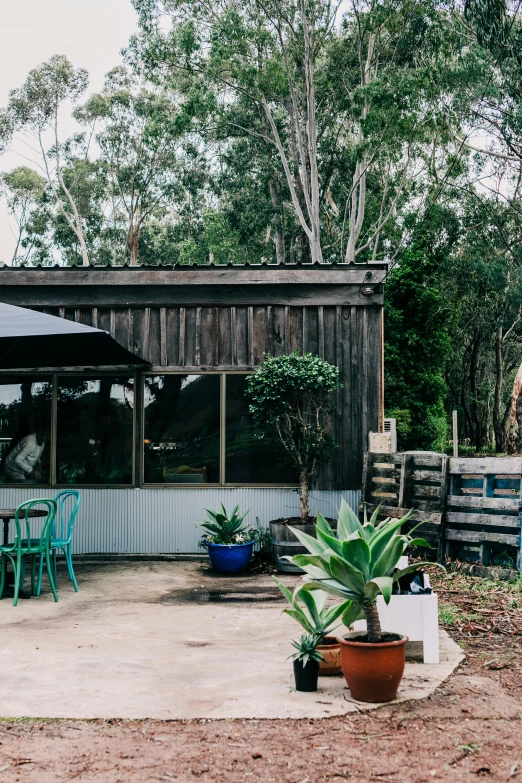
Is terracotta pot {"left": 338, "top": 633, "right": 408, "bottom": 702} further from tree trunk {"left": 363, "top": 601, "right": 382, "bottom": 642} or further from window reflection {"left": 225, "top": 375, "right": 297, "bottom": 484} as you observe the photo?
window reflection {"left": 225, "top": 375, "right": 297, "bottom": 484}

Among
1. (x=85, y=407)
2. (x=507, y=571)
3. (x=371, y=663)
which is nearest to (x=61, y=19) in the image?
(x=85, y=407)

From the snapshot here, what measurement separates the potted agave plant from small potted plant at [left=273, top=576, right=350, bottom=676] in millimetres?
192

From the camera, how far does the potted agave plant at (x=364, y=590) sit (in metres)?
3.67

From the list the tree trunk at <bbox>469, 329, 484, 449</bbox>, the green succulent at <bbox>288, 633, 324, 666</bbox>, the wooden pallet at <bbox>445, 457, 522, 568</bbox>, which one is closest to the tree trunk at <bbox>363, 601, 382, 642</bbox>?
the green succulent at <bbox>288, 633, 324, 666</bbox>

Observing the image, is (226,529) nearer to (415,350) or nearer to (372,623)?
(372,623)

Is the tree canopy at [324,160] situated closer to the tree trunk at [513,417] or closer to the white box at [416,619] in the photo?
the tree trunk at [513,417]

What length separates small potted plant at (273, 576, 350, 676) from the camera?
13.3 feet

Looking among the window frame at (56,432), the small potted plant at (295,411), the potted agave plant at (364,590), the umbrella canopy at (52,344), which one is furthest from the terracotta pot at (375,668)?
the window frame at (56,432)

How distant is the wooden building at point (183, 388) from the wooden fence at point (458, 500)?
86 centimetres

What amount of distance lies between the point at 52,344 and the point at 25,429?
1.67 metres

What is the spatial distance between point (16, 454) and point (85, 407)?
3.15 ft

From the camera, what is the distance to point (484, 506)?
6.81m

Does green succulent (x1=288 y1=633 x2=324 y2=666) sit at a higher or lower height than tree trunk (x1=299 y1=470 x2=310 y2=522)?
lower

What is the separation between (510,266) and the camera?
974 inches
